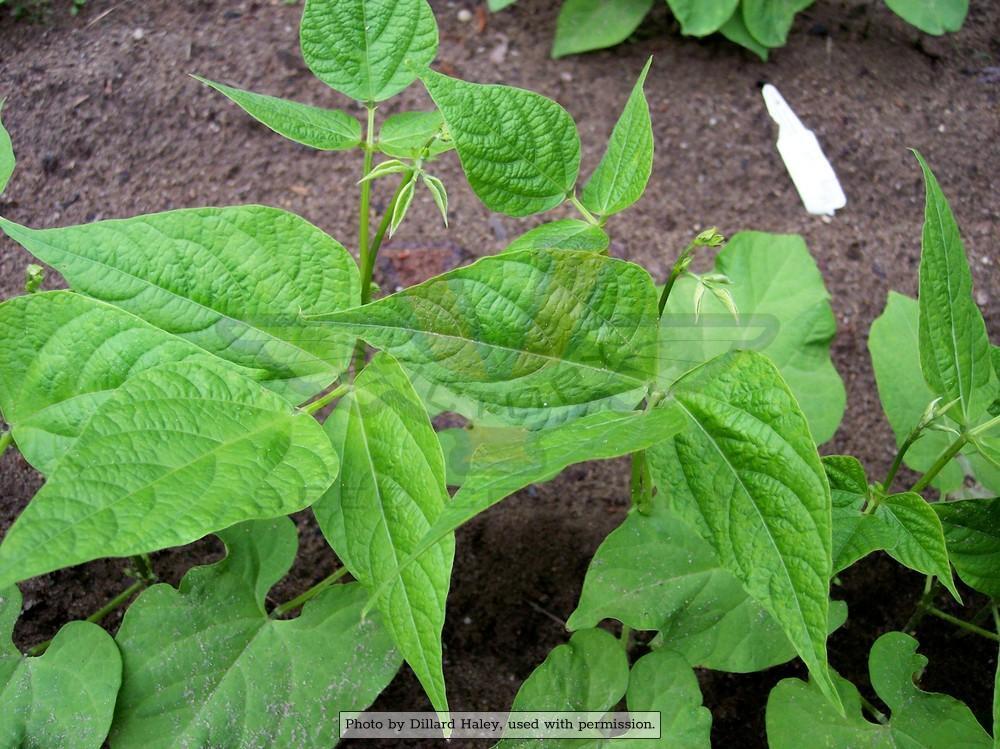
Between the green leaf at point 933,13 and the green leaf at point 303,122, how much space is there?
5.31 feet

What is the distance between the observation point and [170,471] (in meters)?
0.77

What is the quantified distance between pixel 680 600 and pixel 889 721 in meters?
0.32

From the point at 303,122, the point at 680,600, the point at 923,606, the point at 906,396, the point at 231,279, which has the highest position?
the point at 303,122

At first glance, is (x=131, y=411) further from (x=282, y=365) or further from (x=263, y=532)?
(x=263, y=532)

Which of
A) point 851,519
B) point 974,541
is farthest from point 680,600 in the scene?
point 974,541

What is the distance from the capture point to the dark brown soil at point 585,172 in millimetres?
1408

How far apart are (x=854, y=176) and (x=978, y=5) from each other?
2.53ft

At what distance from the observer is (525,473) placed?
0.67m

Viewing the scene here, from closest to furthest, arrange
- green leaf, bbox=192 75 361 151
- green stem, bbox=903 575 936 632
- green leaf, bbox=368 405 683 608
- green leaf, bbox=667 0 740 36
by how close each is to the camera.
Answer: green leaf, bbox=368 405 683 608
green leaf, bbox=192 75 361 151
green stem, bbox=903 575 936 632
green leaf, bbox=667 0 740 36

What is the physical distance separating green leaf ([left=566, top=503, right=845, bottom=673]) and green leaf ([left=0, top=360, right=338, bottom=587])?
488 mm

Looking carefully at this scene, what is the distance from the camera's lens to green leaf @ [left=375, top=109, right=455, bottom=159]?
1085 mm

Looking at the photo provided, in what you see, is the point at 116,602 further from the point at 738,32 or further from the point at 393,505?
the point at 738,32

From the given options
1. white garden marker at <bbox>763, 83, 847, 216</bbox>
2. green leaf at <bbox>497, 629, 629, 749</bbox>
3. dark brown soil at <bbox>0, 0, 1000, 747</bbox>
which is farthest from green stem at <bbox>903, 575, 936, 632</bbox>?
white garden marker at <bbox>763, 83, 847, 216</bbox>

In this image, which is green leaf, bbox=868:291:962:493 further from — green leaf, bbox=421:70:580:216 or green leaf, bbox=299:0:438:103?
green leaf, bbox=299:0:438:103
